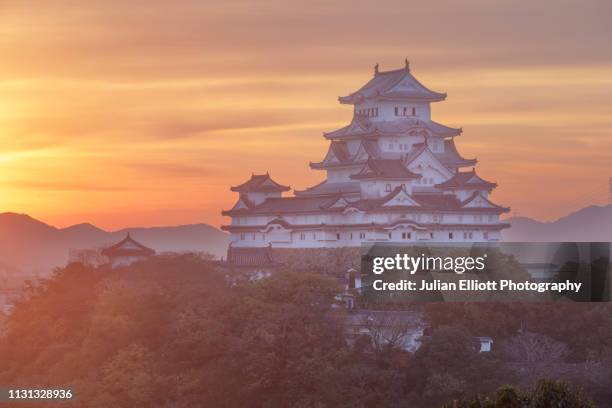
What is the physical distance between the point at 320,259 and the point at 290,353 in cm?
1296

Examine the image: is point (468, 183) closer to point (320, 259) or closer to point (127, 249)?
point (320, 259)

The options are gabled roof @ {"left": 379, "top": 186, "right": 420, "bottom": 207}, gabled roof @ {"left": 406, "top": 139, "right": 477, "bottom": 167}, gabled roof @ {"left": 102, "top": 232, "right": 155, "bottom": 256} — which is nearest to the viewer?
gabled roof @ {"left": 379, "top": 186, "right": 420, "bottom": 207}

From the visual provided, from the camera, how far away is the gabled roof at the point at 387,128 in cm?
6850

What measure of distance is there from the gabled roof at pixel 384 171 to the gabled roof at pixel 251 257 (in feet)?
17.6

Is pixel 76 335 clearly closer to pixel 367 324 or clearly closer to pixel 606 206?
pixel 367 324

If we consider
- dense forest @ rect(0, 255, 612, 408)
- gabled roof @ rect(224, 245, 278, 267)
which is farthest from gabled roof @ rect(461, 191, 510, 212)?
dense forest @ rect(0, 255, 612, 408)

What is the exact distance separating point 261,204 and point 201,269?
8685 mm

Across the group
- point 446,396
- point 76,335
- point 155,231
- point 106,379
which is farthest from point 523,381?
point 155,231

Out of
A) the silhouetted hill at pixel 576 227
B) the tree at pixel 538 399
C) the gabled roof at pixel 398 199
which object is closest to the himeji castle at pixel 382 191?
the gabled roof at pixel 398 199

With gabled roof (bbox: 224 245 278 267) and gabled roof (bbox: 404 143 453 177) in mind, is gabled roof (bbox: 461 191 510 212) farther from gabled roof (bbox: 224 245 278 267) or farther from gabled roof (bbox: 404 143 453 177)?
gabled roof (bbox: 224 245 278 267)

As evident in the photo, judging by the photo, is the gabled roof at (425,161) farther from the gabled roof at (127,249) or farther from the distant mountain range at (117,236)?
the distant mountain range at (117,236)

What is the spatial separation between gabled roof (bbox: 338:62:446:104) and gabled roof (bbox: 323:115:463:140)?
3.44ft

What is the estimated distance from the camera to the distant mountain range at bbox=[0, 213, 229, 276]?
160m

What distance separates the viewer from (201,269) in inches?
2370
